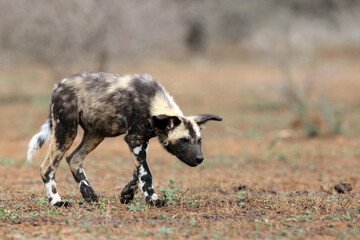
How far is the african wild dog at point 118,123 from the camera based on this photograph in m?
6.12

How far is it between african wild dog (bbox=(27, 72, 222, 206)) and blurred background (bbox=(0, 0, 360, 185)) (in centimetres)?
520

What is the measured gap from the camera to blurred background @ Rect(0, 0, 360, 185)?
1418 cm

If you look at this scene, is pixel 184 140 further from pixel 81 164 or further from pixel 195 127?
pixel 81 164

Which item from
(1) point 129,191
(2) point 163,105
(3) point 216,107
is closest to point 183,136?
(2) point 163,105

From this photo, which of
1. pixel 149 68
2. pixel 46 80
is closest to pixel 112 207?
pixel 46 80

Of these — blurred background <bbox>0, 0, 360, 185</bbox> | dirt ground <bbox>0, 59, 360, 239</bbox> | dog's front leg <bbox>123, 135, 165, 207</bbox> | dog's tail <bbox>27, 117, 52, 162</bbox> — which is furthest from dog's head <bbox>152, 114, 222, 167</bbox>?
blurred background <bbox>0, 0, 360, 185</bbox>

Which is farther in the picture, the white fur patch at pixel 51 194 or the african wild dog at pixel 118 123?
the white fur patch at pixel 51 194

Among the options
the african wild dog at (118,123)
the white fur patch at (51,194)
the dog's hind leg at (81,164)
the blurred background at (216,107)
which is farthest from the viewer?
the dog's hind leg at (81,164)

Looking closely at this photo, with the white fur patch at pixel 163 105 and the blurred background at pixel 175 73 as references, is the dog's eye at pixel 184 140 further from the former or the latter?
the blurred background at pixel 175 73

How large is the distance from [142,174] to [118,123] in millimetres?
674

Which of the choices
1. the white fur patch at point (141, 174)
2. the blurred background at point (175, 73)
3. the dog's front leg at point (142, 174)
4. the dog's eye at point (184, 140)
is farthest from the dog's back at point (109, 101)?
the blurred background at point (175, 73)

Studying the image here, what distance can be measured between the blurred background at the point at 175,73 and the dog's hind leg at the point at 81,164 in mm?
5012

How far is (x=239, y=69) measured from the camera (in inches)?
1110

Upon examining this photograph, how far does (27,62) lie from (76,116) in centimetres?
1337
